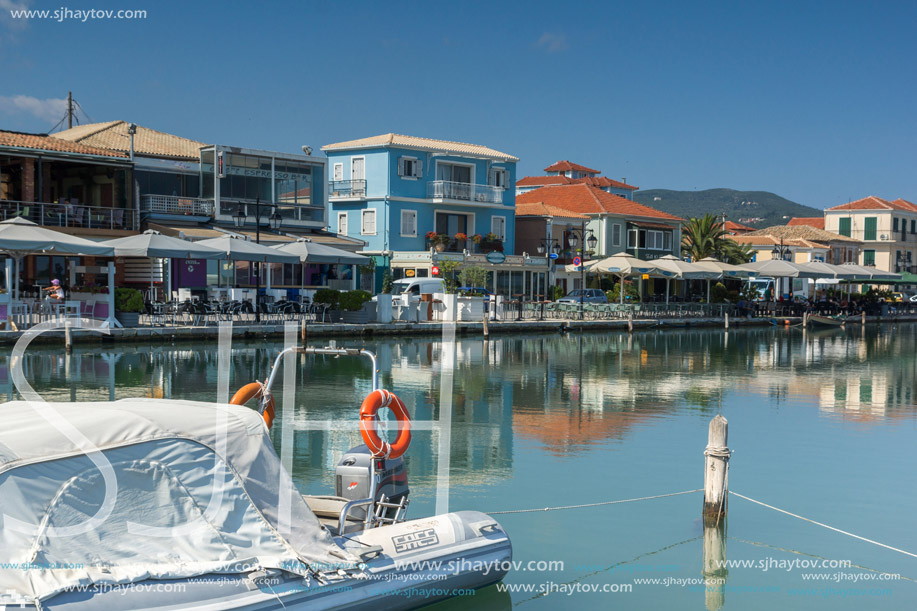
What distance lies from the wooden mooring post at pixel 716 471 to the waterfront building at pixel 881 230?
8237cm

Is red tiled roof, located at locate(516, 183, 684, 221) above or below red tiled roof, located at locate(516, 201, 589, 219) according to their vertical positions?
above

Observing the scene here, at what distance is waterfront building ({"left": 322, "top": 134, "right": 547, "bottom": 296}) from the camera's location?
48.0 m

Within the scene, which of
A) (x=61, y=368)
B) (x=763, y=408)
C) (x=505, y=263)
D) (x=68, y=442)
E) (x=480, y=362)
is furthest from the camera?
(x=505, y=263)

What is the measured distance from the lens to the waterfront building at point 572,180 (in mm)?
73250

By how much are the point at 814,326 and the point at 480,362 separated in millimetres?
32157

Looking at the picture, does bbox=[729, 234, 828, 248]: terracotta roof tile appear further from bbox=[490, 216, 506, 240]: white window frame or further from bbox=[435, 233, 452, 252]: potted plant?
bbox=[435, 233, 452, 252]: potted plant

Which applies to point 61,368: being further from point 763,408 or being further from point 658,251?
point 658,251

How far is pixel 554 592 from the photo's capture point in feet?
A: 30.2

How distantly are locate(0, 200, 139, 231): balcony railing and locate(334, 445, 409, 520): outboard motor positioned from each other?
2877cm

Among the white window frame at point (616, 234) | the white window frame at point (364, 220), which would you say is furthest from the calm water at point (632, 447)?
the white window frame at point (616, 234)

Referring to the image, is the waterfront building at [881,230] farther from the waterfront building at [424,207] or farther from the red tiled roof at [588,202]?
the waterfront building at [424,207]

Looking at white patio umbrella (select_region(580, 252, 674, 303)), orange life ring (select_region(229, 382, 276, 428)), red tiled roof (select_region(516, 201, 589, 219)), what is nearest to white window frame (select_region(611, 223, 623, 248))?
red tiled roof (select_region(516, 201, 589, 219))

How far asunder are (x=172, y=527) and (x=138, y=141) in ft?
127

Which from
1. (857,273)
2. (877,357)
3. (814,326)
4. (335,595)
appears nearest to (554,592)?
(335,595)
